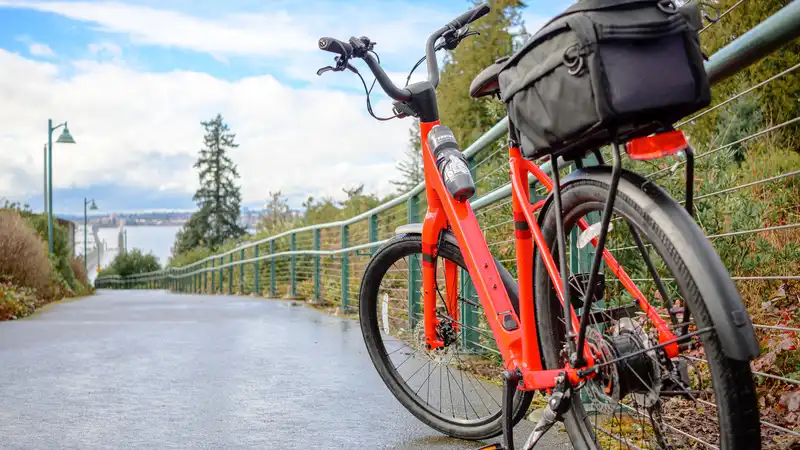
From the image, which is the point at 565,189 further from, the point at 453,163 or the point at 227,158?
the point at 227,158

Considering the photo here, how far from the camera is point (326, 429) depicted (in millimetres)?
3088

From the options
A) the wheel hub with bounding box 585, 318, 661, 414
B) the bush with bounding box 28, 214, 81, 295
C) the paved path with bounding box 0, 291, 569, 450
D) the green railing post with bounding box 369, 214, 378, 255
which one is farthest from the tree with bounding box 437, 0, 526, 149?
the bush with bounding box 28, 214, 81, 295

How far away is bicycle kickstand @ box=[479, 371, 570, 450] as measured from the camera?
2.00 m

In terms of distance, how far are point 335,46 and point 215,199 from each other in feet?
208

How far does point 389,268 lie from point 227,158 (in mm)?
64931

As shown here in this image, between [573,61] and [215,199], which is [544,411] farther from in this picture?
[215,199]

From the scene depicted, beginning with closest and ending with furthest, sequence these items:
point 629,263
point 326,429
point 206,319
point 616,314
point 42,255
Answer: point 616,314 → point 326,429 → point 629,263 → point 206,319 → point 42,255

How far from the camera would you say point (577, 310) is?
2.05 metres

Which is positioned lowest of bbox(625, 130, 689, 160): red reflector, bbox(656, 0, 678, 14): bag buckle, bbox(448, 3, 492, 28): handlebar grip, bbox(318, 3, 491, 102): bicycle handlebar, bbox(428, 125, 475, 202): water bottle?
bbox(625, 130, 689, 160): red reflector

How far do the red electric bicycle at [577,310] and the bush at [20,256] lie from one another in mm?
9740

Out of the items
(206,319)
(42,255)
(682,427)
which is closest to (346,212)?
(42,255)

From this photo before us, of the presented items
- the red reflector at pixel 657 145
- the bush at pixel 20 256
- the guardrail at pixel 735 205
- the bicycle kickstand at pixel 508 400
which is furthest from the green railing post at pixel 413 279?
the bush at pixel 20 256

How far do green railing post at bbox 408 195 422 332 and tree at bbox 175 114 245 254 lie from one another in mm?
58173

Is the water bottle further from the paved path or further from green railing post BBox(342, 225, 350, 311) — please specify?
green railing post BBox(342, 225, 350, 311)
